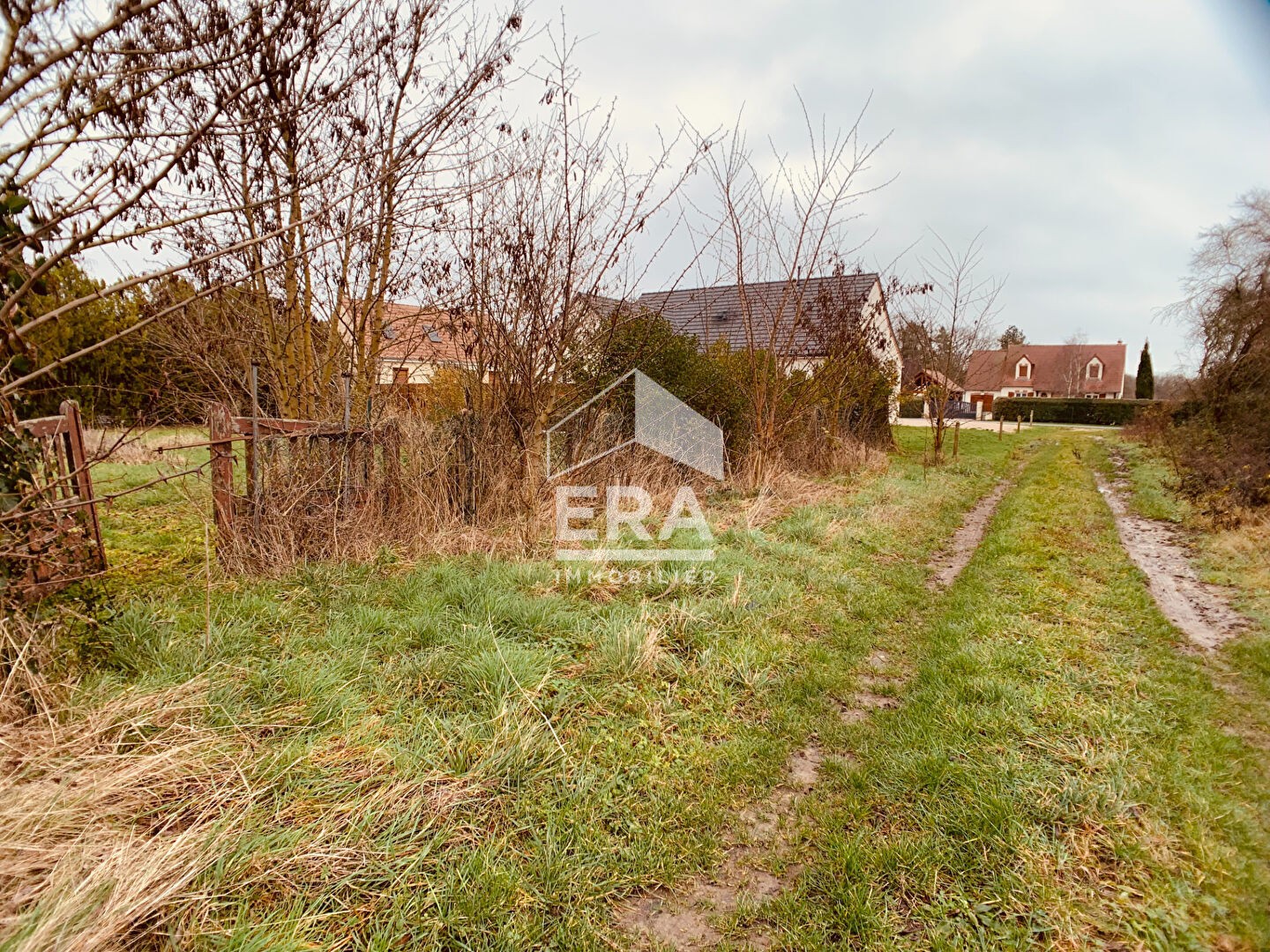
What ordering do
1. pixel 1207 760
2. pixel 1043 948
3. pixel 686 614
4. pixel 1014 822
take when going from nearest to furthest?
pixel 1043 948
pixel 1014 822
pixel 1207 760
pixel 686 614

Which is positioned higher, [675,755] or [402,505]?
[402,505]

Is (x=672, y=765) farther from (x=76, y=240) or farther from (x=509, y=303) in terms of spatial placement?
(x=509, y=303)

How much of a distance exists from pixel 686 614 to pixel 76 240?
3.68m

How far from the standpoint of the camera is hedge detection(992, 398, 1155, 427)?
117ft

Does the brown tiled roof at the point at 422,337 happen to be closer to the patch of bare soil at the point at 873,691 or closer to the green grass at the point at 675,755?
the green grass at the point at 675,755

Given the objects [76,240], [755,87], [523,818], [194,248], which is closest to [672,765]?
[523,818]

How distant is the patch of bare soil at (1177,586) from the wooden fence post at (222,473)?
24.8ft

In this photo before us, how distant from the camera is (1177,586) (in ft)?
18.4

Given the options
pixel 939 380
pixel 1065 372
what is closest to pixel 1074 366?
pixel 1065 372

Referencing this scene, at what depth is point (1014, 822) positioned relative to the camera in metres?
2.34

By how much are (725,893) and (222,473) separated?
4.88 m

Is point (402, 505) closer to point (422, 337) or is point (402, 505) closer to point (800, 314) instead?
point (422, 337)

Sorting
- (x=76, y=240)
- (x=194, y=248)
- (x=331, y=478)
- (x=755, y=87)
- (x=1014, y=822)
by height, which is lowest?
(x=1014, y=822)

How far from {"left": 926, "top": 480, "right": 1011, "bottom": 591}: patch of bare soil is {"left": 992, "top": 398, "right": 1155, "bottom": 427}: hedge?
31315mm
